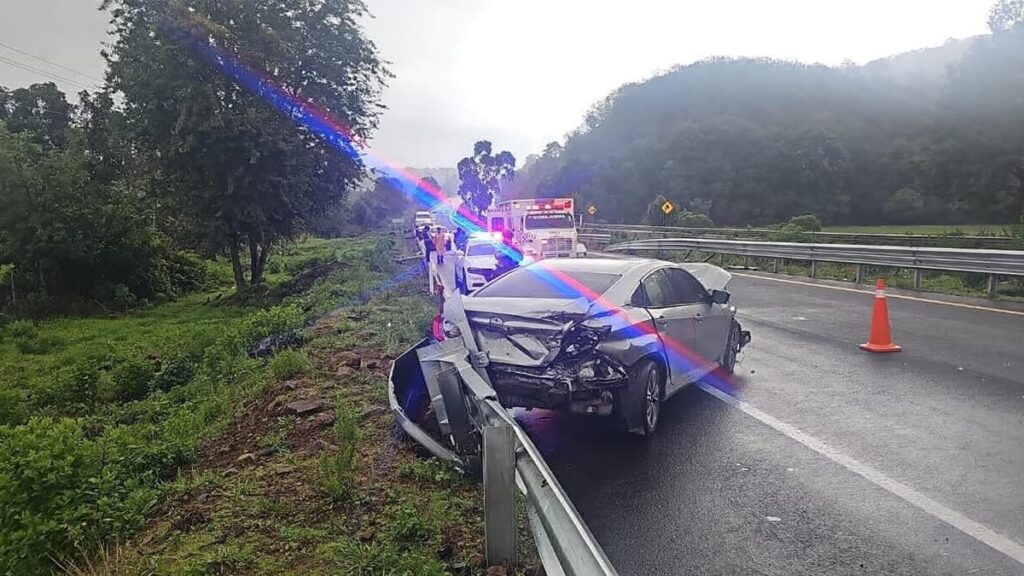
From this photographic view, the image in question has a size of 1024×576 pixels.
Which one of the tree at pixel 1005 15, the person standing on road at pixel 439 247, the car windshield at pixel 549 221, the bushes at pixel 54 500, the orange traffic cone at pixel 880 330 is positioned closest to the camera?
the bushes at pixel 54 500

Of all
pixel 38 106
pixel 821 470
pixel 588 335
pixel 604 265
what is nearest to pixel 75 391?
pixel 604 265

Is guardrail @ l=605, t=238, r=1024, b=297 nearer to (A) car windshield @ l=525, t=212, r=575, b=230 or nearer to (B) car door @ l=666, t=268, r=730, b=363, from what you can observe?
(A) car windshield @ l=525, t=212, r=575, b=230

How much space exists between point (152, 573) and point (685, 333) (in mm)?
5044

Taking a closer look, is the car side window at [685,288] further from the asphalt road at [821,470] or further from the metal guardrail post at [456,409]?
the metal guardrail post at [456,409]

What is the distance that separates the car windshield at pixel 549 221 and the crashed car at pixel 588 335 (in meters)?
22.6

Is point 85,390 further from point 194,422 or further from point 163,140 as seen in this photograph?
point 163,140

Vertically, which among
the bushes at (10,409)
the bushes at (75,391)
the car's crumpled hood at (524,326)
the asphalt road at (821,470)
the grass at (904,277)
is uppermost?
the car's crumpled hood at (524,326)

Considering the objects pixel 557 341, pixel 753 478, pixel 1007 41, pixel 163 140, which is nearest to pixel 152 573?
pixel 557 341

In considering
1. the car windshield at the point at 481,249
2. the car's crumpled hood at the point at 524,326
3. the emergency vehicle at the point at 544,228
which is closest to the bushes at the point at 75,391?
the car's crumpled hood at the point at 524,326

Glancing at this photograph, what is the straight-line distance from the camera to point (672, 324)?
684cm

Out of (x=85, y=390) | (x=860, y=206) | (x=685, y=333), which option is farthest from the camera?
(x=860, y=206)

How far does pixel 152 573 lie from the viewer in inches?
149

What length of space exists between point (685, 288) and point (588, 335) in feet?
7.18

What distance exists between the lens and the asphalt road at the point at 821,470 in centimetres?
404
